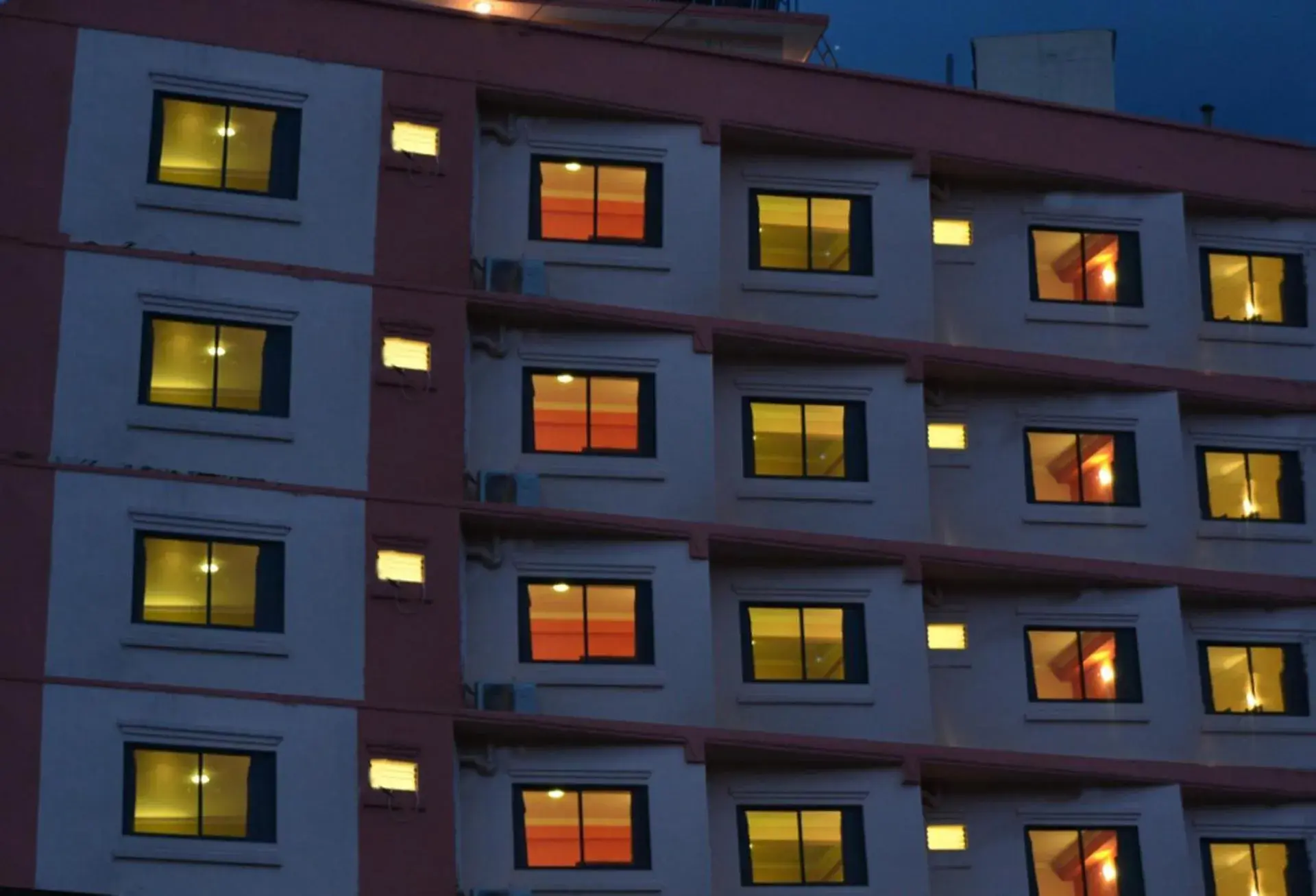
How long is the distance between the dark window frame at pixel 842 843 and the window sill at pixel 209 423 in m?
8.81

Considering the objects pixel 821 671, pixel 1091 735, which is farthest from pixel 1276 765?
pixel 821 671

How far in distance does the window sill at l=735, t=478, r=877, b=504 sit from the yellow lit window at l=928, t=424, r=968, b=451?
186 cm

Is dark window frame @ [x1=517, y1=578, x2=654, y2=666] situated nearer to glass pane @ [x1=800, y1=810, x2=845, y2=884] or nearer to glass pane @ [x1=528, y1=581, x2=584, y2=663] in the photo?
glass pane @ [x1=528, y1=581, x2=584, y2=663]

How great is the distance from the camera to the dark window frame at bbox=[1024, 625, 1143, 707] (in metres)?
43.4

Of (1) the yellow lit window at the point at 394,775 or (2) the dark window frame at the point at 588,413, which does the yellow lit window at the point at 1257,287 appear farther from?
(1) the yellow lit window at the point at 394,775

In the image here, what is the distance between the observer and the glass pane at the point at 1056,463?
4478cm

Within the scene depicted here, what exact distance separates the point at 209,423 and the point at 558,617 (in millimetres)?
5893

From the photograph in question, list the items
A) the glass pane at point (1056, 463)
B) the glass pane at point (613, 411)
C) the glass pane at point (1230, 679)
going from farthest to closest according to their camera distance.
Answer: the glass pane at point (1056, 463) → the glass pane at point (1230, 679) → the glass pane at point (613, 411)

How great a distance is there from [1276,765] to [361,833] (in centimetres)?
1483

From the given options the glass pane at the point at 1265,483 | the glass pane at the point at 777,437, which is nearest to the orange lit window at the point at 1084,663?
the glass pane at the point at 1265,483

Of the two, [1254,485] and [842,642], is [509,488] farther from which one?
[1254,485]

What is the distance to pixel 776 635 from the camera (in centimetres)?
4256

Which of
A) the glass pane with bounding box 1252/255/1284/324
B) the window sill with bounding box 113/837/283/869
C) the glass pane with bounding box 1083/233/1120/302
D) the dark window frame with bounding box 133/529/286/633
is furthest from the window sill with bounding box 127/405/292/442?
the glass pane with bounding box 1252/255/1284/324

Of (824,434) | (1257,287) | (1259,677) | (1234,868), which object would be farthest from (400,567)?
(1257,287)
